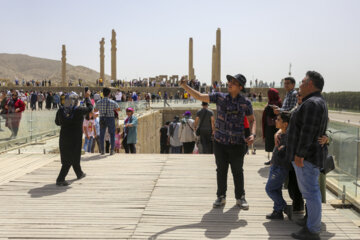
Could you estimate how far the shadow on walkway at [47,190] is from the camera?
6.21 meters

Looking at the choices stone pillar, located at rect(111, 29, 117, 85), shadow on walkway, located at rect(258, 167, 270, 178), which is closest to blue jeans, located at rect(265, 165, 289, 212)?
shadow on walkway, located at rect(258, 167, 270, 178)

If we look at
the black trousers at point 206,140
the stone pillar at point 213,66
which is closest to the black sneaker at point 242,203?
the black trousers at point 206,140

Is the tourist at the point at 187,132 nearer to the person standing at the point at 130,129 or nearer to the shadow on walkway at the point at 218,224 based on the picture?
the person standing at the point at 130,129

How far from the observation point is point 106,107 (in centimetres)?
966

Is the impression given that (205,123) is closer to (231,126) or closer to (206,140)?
(206,140)

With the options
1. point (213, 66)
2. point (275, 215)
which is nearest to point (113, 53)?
point (213, 66)

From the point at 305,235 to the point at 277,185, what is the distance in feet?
2.84

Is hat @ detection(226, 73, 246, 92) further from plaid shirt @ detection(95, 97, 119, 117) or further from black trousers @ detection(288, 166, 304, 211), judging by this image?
plaid shirt @ detection(95, 97, 119, 117)

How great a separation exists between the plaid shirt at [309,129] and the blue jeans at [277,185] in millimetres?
713

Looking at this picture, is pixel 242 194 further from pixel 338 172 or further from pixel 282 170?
pixel 338 172

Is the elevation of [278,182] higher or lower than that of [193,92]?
→ lower

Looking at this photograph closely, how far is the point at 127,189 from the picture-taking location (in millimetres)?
6484

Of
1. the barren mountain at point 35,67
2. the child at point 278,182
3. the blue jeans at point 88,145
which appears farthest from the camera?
the barren mountain at point 35,67

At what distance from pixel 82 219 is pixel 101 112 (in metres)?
5.00
